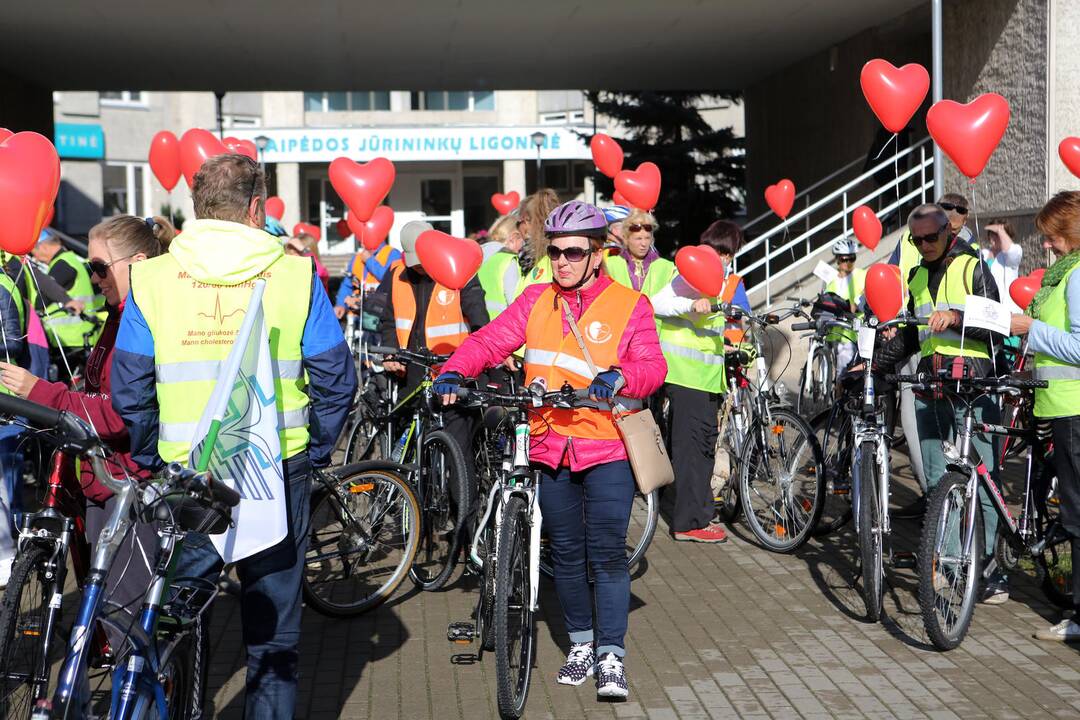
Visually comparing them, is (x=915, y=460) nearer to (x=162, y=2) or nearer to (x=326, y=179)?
(x=162, y=2)

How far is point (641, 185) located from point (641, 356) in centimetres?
547

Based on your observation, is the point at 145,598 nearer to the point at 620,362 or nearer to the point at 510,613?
the point at 510,613

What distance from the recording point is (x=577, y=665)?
521 cm

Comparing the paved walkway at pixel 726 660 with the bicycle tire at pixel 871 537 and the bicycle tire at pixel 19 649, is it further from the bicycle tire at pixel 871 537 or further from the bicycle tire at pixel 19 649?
the bicycle tire at pixel 19 649

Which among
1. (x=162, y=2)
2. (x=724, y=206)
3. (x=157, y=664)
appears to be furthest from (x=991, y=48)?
(x=724, y=206)

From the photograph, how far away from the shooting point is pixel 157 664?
3383mm

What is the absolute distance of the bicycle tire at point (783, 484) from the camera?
7.37 meters

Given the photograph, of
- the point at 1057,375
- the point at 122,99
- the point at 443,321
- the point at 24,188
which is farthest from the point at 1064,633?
the point at 122,99

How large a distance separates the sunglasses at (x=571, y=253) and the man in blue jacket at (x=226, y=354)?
1326mm

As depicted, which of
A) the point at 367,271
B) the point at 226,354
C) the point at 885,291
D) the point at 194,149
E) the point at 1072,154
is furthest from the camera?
the point at 367,271

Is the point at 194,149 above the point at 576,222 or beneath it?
above

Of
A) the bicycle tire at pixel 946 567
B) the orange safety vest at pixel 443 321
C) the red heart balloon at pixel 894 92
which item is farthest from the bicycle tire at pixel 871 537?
the red heart balloon at pixel 894 92

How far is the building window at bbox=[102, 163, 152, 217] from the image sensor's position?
152 feet

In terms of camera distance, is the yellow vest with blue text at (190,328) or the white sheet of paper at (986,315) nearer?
the yellow vest with blue text at (190,328)
